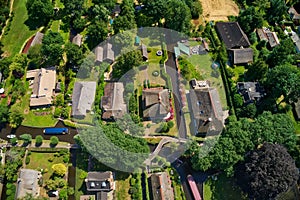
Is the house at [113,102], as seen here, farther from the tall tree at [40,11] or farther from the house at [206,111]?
A: the tall tree at [40,11]

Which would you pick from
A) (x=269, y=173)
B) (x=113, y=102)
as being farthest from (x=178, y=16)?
(x=269, y=173)

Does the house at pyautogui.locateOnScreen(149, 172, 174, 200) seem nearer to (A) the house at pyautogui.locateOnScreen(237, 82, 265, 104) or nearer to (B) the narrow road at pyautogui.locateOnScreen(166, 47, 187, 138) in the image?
(B) the narrow road at pyautogui.locateOnScreen(166, 47, 187, 138)

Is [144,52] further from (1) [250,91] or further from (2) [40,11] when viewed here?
(2) [40,11]

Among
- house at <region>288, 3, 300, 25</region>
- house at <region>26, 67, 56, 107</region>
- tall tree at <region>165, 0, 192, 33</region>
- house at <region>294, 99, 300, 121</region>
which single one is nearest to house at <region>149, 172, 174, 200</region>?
house at <region>26, 67, 56, 107</region>

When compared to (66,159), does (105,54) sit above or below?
above

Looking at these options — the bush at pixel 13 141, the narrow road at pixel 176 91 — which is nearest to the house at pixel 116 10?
the narrow road at pixel 176 91

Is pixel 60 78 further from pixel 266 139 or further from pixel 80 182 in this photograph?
pixel 266 139

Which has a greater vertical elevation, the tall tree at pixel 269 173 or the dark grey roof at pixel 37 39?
the dark grey roof at pixel 37 39
